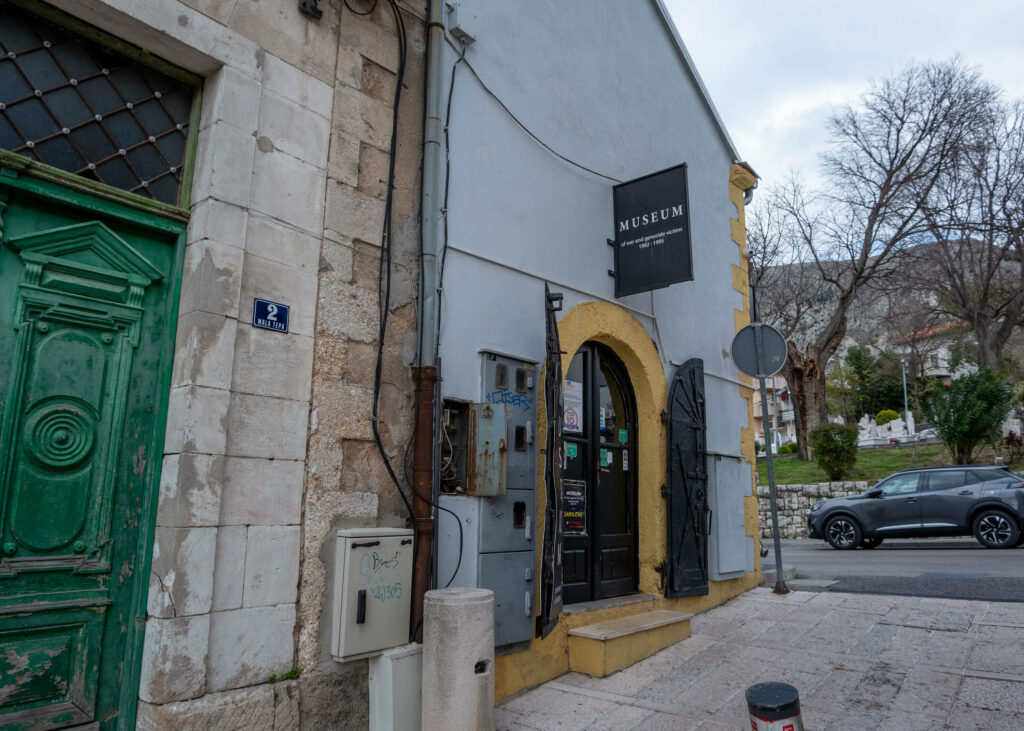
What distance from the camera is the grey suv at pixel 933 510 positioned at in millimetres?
10555

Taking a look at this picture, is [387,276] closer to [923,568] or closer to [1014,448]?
[923,568]

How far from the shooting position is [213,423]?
10.4 feet

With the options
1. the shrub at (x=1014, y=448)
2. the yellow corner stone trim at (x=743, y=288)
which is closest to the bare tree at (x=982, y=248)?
the shrub at (x=1014, y=448)

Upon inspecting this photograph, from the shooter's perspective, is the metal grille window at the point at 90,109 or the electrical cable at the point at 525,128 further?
the electrical cable at the point at 525,128

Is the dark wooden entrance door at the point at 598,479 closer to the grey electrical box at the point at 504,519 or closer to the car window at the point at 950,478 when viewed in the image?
the grey electrical box at the point at 504,519

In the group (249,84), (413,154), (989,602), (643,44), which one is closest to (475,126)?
(413,154)

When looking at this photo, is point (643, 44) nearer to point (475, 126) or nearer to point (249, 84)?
point (475, 126)

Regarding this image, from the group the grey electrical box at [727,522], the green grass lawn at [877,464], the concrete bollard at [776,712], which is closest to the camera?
the concrete bollard at [776,712]

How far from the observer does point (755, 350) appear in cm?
702

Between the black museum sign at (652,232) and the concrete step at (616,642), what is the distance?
2738 mm

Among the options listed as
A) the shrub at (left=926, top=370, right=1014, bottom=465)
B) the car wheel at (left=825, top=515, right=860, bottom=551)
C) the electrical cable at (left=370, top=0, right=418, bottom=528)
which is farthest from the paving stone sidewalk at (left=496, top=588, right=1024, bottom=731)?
the shrub at (left=926, top=370, right=1014, bottom=465)

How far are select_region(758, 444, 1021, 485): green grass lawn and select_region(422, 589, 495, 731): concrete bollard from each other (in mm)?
15290

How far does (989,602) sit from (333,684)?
233 inches

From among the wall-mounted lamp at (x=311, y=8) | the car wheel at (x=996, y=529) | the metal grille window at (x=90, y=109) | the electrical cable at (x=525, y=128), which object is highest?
the electrical cable at (x=525, y=128)
